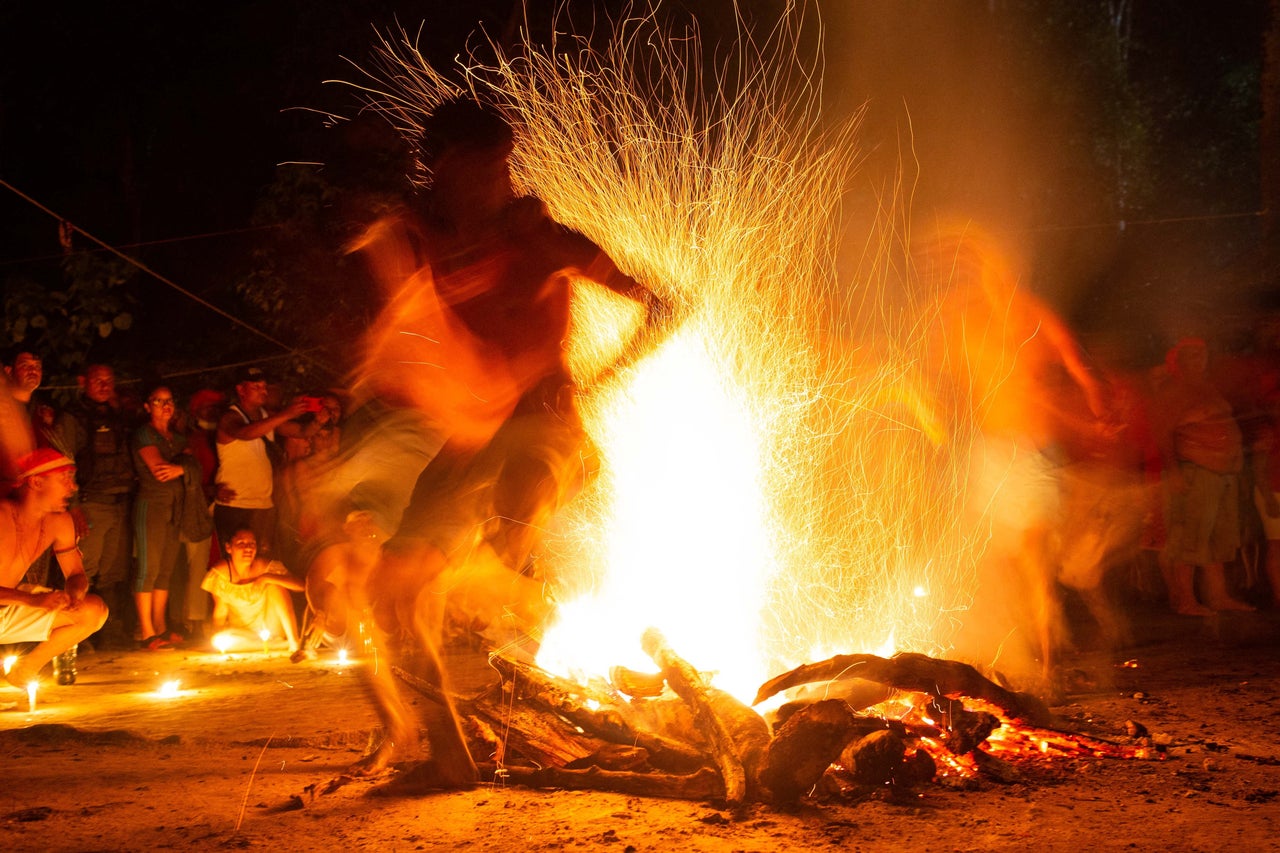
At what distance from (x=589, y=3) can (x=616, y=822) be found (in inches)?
469

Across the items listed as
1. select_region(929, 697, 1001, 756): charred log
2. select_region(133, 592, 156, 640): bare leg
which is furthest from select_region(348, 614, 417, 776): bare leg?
select_region(133, 592, 156, 640): bare leg

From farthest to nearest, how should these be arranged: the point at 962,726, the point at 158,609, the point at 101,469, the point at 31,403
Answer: the point at 158,609
the point at 101,469
the point at 31,403
the point at 962,726

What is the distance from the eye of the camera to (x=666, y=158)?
19.9ft

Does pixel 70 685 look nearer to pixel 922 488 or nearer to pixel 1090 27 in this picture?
pixel 922 488

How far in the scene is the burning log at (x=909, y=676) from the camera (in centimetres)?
424

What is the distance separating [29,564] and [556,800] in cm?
384

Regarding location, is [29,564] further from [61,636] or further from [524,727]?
[524,727]

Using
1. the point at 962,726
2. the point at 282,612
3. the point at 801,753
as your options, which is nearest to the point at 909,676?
the point at 962,726

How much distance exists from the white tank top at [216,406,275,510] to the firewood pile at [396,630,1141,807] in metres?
4.46

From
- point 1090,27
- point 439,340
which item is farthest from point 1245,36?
point 439,340

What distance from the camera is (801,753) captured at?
370 centimetres

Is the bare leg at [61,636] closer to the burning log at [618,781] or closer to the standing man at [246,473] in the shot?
the standing man at [246,473]

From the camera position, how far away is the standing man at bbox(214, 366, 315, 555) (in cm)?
804

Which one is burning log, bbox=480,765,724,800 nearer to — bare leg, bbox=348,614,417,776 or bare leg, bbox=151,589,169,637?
bare leg, bbox=348,614,417,776
